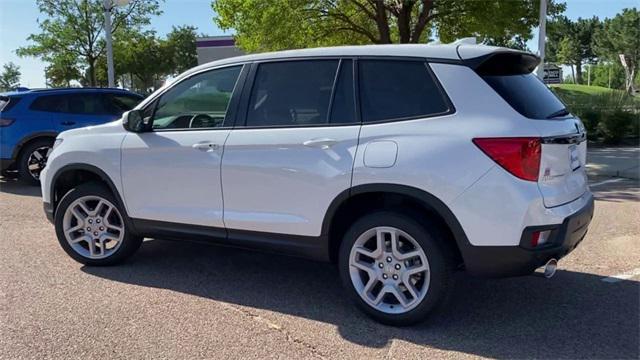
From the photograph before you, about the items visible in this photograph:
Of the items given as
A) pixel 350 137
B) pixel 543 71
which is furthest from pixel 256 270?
pixel 543 71

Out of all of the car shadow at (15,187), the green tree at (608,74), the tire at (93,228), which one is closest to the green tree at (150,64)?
the car shadow at (15,187)

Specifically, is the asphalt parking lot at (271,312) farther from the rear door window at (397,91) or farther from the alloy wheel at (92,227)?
the rear door window at (397,91)

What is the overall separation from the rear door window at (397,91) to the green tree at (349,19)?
10059 mm

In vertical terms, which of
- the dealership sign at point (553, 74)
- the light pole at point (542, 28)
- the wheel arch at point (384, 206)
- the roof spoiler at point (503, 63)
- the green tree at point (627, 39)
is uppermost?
the green tree at point (627, 39)

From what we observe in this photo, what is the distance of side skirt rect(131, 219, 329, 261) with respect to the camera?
414 cm

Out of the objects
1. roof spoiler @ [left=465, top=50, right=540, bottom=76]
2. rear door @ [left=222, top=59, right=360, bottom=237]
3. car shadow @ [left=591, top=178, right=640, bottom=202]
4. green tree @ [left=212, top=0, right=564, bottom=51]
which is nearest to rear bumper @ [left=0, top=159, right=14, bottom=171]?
green tree @ [left=212, top=0, right=564, bottom=51]

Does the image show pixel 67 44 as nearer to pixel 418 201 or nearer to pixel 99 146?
pixel 99 146

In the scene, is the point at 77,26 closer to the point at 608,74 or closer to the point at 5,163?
the point at 5,163

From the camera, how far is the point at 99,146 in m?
5.04

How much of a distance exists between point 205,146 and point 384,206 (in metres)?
1.48

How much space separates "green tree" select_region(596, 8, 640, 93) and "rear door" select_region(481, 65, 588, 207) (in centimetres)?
5903

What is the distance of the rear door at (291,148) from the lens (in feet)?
13.0

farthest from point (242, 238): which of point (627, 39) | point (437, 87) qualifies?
point (627, 39)

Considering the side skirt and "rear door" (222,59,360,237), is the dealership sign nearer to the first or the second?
"rear door" (222,59,360,237)
